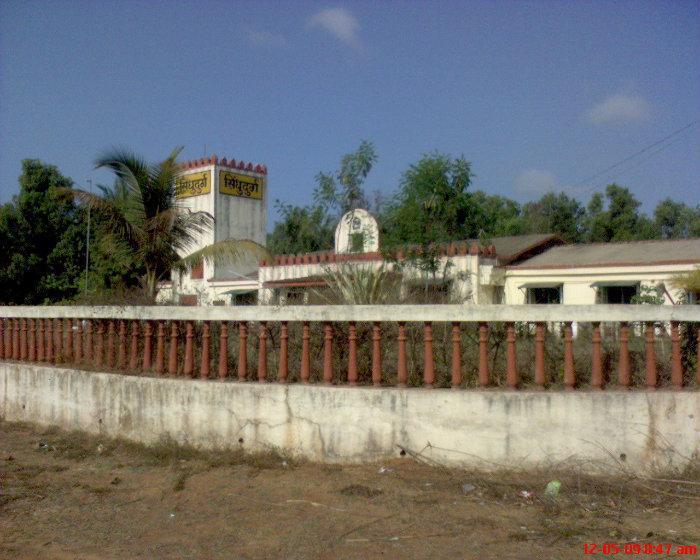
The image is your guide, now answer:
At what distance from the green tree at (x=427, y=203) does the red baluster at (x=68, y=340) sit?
778 cm

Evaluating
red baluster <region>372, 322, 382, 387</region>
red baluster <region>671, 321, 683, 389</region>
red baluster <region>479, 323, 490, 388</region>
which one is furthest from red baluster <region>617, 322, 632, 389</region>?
red baluster <region>372, 322, 382, 387</region>

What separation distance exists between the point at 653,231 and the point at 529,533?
3494cm

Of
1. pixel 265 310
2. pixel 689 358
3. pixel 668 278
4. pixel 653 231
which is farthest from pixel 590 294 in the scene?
pixel 653 231

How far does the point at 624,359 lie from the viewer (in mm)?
6168

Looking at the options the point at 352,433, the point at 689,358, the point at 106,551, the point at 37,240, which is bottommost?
the point at 106,551

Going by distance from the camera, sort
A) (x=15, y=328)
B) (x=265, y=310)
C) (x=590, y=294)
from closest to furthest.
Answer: (x=265, y=310) < (x=15, y=328) < (x=590, y=294)

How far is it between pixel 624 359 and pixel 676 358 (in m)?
0.47

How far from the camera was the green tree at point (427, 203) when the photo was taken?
49.3 ft

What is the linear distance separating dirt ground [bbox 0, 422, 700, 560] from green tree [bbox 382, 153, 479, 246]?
930cm

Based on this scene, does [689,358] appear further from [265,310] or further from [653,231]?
[653,231]

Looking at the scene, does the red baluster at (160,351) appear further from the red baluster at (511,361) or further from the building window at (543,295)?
the building window at (543,295)

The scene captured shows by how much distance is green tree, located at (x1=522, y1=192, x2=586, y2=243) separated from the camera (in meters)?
39.2

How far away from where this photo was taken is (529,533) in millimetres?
4820

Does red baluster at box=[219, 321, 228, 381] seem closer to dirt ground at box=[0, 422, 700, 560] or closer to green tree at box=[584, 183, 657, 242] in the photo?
dirt ground at box=[0, 422, 700, 560]
